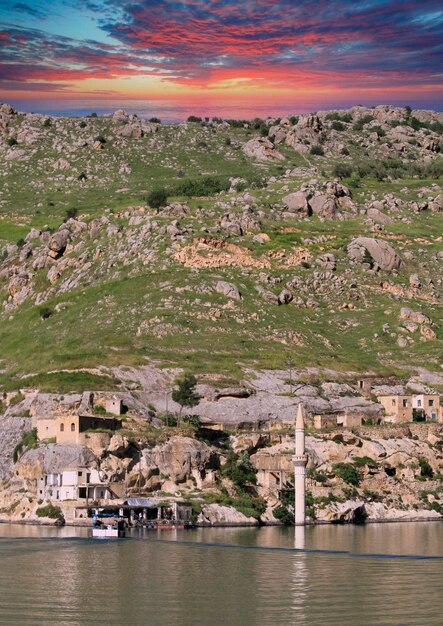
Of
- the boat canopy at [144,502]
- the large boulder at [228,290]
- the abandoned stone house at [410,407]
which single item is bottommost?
the boat canopy at [144,502]

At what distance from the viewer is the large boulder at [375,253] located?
18912cm

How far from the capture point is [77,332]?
170 meters

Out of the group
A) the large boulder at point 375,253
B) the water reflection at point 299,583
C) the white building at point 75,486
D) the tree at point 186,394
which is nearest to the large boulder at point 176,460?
the white building at point 75,486

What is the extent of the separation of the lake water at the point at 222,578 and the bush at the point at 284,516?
1007 centimetres

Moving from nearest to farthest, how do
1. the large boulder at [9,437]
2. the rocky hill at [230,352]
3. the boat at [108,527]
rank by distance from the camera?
the boat at [108,527] → the rocky hill at [230,352] → the large boulder at [9,437]

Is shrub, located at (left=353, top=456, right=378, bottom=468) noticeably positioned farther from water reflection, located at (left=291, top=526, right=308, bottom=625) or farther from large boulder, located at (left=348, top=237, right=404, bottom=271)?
large boulder, located at (left=348, top=237, right=404, bottom=271)

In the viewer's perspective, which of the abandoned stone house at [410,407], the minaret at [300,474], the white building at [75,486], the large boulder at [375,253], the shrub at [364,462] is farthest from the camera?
the large boulder at [375,253]

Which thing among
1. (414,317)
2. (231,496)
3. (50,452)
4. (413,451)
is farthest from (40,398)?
(414,317)

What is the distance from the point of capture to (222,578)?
85.9m

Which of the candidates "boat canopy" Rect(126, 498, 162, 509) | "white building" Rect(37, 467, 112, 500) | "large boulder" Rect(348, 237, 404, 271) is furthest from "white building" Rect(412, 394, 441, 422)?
"large boulder" Rect(348, 237, 404, 271)

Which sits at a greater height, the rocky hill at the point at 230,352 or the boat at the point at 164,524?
the rocky hill at the point at 230,352

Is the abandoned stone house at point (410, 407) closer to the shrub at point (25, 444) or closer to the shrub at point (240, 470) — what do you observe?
the shrub at point (240, 470)

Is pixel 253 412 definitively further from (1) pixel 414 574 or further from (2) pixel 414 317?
(1) pixel 414 574

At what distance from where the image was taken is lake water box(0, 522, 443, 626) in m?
73.2
